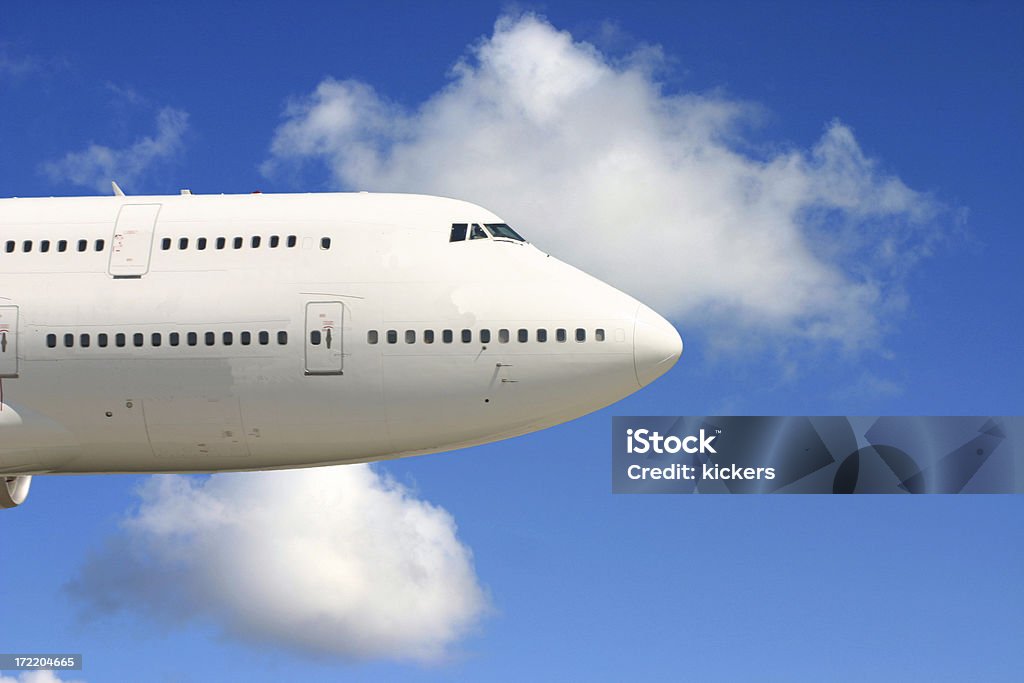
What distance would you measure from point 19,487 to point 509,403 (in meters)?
16.9

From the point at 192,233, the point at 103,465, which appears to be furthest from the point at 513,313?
the point at 103,465

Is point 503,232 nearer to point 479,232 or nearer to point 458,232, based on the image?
point 479,232

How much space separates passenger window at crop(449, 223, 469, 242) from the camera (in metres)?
44.6

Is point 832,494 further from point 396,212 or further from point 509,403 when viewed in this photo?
point 396,212

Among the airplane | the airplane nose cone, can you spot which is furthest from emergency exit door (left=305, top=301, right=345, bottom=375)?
the airplane nose cone

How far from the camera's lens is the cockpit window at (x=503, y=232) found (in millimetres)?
45219

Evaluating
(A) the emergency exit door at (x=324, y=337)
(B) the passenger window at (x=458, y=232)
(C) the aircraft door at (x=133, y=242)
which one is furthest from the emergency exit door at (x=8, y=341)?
(B) the passenger window at (x=458, y=232)

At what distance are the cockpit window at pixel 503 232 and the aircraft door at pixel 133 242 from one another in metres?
9.71

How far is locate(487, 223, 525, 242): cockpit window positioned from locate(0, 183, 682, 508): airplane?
1.26ft

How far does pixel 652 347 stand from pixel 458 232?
21.6ft

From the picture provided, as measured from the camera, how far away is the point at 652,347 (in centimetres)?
4297

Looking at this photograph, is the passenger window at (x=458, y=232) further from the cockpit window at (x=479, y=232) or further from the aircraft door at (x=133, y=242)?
the aircraft door at (x=133, y=242)

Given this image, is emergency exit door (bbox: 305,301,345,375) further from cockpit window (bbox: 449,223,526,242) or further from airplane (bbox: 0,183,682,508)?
cockpit window (bbox: 449,223,526,242)

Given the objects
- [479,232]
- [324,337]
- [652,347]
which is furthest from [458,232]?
[652,347]
